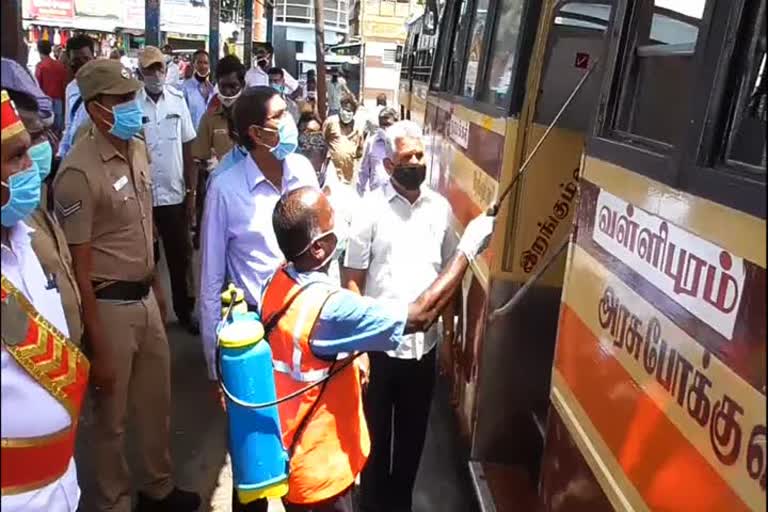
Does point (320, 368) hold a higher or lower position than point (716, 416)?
lower

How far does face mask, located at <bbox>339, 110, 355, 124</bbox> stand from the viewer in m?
8.43

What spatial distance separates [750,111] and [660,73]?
1.85 ft

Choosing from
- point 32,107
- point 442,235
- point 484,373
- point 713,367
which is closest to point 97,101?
point 32,107

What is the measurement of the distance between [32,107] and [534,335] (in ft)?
7.41

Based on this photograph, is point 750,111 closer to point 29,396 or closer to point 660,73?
point 660,73

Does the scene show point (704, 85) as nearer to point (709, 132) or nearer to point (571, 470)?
point (709, 132)

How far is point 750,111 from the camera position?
1.70 m

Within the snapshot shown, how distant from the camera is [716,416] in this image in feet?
5.13

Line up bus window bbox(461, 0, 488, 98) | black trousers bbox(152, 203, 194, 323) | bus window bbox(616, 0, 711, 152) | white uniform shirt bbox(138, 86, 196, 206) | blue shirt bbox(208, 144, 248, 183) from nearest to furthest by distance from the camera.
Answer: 1. bus window bbox(616, 0, 711, 152)
2. blue shirt bbox(208, 144, 248, 183)
3. bus window bbox(461, 0, 488, 98)
4. white uniform shirt bbox(138, 86, 196, 206)
5. black trousers bbox(152, 203, 194, 323)

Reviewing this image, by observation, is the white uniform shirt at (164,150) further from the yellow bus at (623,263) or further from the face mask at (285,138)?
the face mask at (285,138)

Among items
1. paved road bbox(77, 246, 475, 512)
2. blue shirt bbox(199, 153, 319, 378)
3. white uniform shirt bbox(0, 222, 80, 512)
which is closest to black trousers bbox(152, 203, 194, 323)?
paved road bbox(77, 246, 475, 512)

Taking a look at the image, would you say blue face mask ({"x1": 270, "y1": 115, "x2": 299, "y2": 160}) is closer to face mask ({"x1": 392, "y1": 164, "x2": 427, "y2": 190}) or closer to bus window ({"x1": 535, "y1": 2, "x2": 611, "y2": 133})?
face mask ({"x1": 392, "y1": 164, "x2": 427, "y2": 190})

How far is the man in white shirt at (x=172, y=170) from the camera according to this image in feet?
17.9

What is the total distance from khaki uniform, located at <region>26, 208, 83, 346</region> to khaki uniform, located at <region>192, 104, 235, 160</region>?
3.95m
